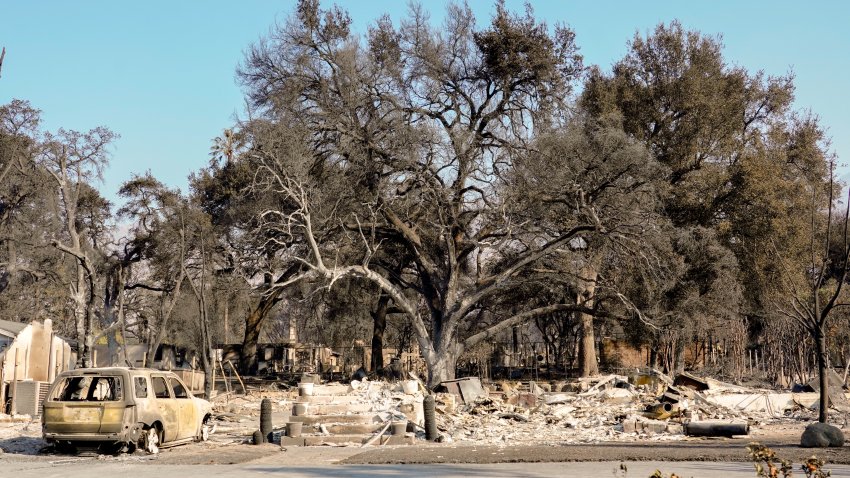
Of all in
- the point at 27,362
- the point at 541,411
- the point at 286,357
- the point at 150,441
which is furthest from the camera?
the point at 286,357

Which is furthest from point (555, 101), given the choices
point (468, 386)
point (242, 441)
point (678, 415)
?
point (242, 441)

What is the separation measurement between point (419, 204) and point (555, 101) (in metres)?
7.78

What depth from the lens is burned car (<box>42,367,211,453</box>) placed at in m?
18.0

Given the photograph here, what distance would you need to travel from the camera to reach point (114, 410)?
1802cm

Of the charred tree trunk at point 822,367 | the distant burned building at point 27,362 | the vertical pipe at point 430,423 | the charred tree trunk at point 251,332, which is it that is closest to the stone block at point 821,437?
the charred tree trunk at point 822,367

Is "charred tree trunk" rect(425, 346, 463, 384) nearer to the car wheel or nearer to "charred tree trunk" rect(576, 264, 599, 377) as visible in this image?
"charred tree trunk" rect(576, 264, 599, 377)

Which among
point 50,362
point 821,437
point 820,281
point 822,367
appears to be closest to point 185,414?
point 50,362

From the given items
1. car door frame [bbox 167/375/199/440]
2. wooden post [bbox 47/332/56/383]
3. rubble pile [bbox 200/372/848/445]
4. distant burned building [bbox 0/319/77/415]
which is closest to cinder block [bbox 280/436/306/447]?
rubble pile [bbox 200/372/848/445]

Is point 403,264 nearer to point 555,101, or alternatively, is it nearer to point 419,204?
point 419,204

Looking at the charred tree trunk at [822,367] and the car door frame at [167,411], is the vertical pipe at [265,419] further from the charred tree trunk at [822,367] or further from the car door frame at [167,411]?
the charred tree trunk at [822,367]

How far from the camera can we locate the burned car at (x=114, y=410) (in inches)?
709

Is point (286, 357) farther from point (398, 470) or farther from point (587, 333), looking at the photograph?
point (398, 470)

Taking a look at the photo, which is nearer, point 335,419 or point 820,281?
point 820,281

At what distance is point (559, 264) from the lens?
4188 centimetres
